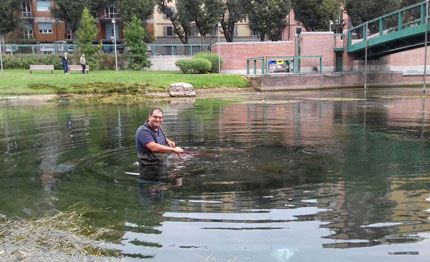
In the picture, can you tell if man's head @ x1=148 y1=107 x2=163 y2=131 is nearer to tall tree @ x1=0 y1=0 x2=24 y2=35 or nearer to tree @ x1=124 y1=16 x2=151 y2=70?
tree @ x1=124 y1=16 x2=151 y2=70

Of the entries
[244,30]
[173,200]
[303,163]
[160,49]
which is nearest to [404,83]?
[160,49]

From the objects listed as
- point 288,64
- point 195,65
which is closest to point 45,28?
point 195,65

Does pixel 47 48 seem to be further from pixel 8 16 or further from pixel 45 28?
pixel 45 28

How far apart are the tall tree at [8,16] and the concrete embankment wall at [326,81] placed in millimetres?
33877

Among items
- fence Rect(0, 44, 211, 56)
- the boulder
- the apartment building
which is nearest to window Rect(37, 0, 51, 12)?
the apartment building

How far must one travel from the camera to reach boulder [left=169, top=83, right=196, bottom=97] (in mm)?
31172

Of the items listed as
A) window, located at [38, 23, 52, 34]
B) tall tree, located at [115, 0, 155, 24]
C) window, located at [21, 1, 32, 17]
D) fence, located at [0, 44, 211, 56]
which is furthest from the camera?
window, located at [38, 23, 52, 34]

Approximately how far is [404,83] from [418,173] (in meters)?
40.7

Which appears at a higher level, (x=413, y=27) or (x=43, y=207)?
(x=413, y=27)

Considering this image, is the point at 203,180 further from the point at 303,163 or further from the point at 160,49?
the point at 160,49

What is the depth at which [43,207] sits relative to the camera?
6863 mm

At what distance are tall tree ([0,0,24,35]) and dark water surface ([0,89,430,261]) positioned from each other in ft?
150

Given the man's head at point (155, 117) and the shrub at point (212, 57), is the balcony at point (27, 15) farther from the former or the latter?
the man's head at point (155, 117)

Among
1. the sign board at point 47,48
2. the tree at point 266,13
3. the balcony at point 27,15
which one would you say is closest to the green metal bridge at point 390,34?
the tree at point 266,13
